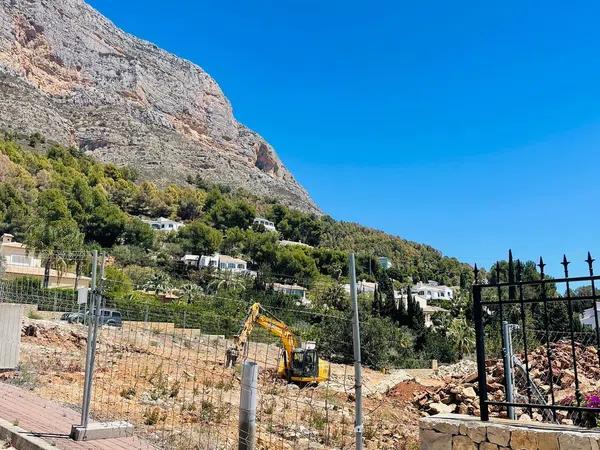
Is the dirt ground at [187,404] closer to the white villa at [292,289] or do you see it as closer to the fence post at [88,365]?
the fence post at [88,365]

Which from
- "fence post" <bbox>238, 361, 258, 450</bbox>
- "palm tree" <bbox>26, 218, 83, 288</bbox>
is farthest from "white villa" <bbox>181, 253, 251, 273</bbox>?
"fence post" <bbox>238, 361, 258, 450</bbox>

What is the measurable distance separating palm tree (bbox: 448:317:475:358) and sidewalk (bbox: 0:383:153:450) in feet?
119

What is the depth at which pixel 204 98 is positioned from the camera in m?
184

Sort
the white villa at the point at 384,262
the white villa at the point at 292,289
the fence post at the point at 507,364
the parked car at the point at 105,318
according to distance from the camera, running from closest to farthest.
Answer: the parked car at the point at 105,318 < the fence post at the point at 507,364 < the white villa at the point at 292,289 < the white villa at the point at 384,262

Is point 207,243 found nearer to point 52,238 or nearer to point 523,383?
point 52,238

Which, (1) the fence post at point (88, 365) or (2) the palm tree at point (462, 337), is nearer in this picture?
(1) the fence post at point (88, 365)

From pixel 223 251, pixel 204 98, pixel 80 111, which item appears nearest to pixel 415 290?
pixel 223 251

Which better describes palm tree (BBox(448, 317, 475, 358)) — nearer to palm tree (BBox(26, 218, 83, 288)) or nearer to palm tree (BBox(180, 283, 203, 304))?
palm tree (BBox(180, 283, 203, 304))

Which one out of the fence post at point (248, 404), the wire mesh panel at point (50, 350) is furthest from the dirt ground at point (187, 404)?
the fence post at point (248, 404)

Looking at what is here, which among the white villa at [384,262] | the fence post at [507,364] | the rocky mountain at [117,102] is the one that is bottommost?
the fence post at [507,364]

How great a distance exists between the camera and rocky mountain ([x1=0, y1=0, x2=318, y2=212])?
11794cm

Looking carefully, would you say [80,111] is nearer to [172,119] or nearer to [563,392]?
[172,119]

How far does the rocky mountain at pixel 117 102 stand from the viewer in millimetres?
117938

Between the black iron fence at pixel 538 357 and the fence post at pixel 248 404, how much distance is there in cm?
215
